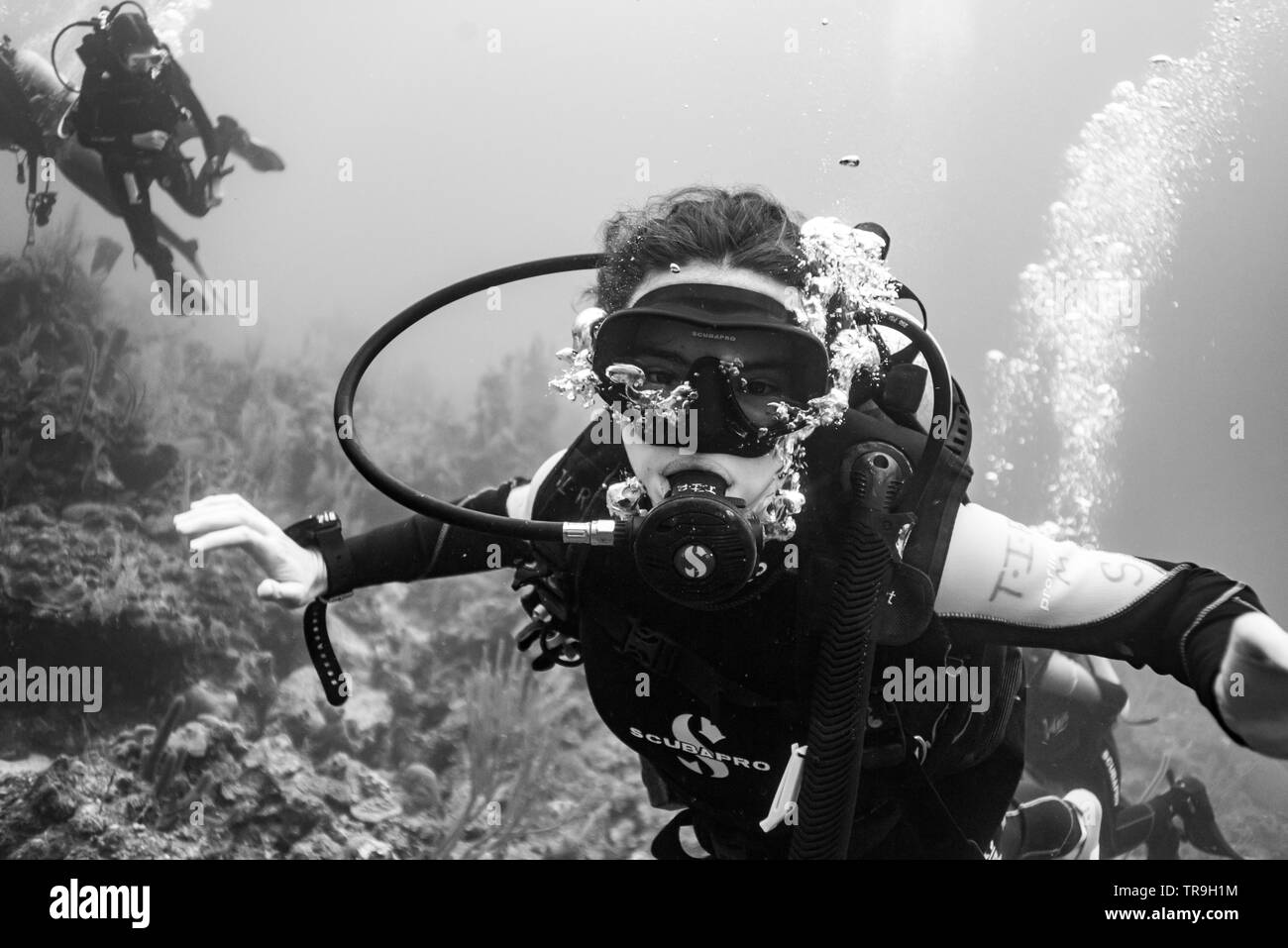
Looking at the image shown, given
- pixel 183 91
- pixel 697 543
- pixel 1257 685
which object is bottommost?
pixel 1257 685

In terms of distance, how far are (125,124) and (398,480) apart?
26.1 ft

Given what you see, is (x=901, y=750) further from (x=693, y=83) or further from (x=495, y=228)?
(x=495, y=228)

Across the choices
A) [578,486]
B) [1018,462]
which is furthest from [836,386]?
[1018,462]

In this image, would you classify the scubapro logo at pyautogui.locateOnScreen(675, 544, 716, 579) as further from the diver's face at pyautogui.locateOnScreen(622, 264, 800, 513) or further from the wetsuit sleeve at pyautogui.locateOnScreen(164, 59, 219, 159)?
the wetsuit sleeve at pyautogui.locateOnScreen(164, 59, 219, 159)

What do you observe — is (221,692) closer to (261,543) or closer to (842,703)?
(261,543)

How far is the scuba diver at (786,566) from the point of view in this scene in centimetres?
193

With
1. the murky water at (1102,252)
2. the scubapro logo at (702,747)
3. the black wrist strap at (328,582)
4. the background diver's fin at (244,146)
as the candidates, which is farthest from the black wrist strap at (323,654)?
the murky water at (1102,252)

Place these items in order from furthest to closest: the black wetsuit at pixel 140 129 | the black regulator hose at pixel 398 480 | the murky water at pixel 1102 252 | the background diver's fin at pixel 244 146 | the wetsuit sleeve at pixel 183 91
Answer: the murky water at pixel 1102 252
the background diver's fin at pixel 244 146
the wetsuit sleeve at pixel 183 91
the black wetsuit at pixel 140 129
the black regulator hose at pixel 398 480

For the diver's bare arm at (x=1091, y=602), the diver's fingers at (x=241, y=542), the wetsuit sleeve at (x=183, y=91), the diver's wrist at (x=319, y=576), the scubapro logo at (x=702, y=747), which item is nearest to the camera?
the diver's bare arm at (x=1091, y=602)

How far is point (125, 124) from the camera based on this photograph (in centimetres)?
801

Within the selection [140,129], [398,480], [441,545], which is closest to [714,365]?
[398,480]

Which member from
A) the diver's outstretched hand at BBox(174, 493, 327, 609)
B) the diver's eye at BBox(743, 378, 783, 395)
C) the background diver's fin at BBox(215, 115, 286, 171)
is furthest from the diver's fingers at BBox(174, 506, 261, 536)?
the background diver's fin at BBox(215, 115, 286, 171)

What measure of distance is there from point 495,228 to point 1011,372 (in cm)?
4255

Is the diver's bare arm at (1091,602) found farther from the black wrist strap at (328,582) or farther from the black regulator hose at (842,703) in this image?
the black wrist strap at (328,582)
